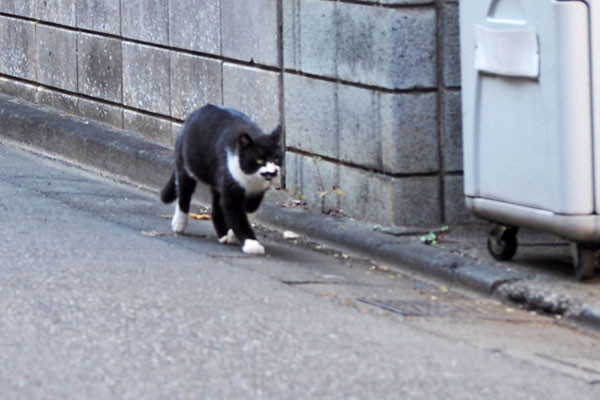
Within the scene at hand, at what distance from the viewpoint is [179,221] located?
7.86 m

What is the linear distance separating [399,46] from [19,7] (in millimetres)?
5611

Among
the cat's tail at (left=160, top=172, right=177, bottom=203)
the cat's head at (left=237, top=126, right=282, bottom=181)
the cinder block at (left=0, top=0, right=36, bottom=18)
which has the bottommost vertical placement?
the cat's tail at (left=160, top=172, right=177, bottom=203)

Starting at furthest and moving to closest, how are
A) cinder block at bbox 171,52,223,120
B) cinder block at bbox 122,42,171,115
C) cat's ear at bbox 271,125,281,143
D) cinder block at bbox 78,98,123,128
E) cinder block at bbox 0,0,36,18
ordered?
cinder block at bbox 0,0,36,18 < cinder block at bbox 78,98,123,128 < cinder block at bbox 122,42,171,115 < cinder block at bbox 171,52,223,120 < cat's ear at bbox 271,125,281,143

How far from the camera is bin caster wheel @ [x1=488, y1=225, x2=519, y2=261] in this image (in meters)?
6.81

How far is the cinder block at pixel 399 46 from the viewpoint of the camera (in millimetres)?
7348

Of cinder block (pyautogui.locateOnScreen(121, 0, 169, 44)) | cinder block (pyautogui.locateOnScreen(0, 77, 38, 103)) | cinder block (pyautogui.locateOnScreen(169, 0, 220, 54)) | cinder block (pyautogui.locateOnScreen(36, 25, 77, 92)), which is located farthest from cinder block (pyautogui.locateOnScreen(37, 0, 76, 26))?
cinder block (pyautogui.locateOnScreen(169, 0, 220, 54))

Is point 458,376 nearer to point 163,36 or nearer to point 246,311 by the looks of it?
point 246,311

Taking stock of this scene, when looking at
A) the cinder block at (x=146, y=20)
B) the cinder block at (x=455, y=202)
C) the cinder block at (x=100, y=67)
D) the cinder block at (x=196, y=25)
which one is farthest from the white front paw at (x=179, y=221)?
the cinder block at (x=100, y=67)

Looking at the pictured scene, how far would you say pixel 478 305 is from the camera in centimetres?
639

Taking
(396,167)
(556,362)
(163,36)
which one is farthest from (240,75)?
(556,362)

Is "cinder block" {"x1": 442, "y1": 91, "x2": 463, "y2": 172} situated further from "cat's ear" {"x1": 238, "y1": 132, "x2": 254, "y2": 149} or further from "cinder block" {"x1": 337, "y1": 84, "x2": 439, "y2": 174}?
"cat's ear" {"x1": 238, "y1": 132, "x2": 254, "y2": 149}

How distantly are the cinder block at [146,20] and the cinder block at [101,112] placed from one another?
0.67 meters

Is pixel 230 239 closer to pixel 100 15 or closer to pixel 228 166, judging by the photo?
pixel 228 166

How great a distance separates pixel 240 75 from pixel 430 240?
2256mm
